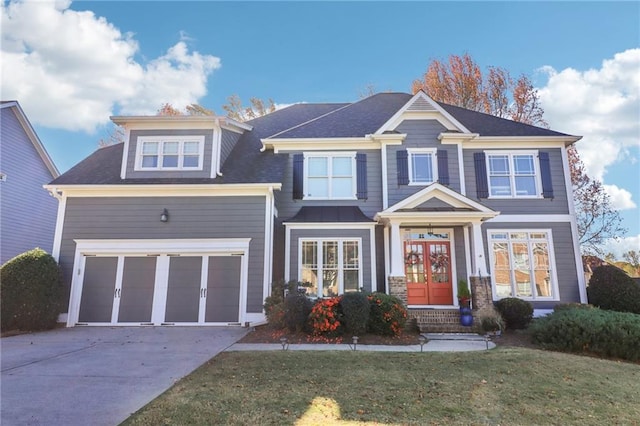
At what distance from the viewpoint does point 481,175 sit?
40.6ft

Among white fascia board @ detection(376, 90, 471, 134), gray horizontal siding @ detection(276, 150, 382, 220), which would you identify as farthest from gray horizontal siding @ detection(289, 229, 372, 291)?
white fascia board @ detection(376, 90, 471, 134)

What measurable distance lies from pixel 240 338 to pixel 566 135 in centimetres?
1316

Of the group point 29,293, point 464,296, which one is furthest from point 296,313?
point 29,293

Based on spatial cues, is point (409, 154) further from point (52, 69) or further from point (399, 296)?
point (52, 69)

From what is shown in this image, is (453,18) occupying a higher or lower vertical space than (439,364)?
higher

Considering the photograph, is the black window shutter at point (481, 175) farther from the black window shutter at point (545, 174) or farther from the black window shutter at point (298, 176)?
the black window shutter at point (298, 176)

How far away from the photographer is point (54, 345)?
297 inches

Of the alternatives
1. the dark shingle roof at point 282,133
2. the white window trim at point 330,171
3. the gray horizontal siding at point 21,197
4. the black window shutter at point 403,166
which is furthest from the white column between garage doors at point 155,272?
the gray horizontal siding at point 21,197

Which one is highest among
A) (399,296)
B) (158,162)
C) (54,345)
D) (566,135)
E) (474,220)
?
(566,135)

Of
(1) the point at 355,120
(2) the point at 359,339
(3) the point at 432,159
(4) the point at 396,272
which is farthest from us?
(1) the point at 355,120

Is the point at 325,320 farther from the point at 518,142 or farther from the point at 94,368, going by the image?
the point at 518,142

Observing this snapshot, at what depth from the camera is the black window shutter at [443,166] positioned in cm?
1209

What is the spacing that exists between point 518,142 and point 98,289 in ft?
50.5

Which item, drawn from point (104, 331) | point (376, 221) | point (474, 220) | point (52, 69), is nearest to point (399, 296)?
point (376, 221)
